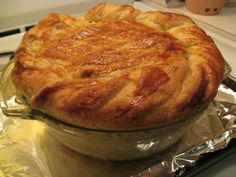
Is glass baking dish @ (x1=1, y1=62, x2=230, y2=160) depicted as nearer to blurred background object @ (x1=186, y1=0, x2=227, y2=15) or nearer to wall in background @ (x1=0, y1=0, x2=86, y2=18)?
wall in background @ (x1=0, y1=0, x2=86, y2=18)

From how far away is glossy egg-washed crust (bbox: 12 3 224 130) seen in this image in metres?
0.42

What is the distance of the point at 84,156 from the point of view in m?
0.53

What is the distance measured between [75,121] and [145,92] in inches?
4.1

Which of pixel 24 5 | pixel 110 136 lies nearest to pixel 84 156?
pixel 110 136

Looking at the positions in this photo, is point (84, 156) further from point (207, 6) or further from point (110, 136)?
point (207, 6)

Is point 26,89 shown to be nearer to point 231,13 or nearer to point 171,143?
point 171,143

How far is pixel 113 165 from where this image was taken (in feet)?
1.69

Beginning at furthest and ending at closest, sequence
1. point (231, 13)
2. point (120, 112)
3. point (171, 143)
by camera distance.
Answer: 1. point (231, 13)
2. point (171, 143)
3. point (120, 112)

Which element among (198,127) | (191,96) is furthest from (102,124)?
(198,127)

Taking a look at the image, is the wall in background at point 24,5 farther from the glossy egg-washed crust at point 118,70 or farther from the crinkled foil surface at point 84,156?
the crinkled foil surface at point 84,156

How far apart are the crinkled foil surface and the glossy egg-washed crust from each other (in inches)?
3.5

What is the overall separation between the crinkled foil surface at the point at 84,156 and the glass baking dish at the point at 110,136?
0.02 metres

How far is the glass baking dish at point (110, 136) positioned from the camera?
1.44 feet

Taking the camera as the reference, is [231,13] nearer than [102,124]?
No
